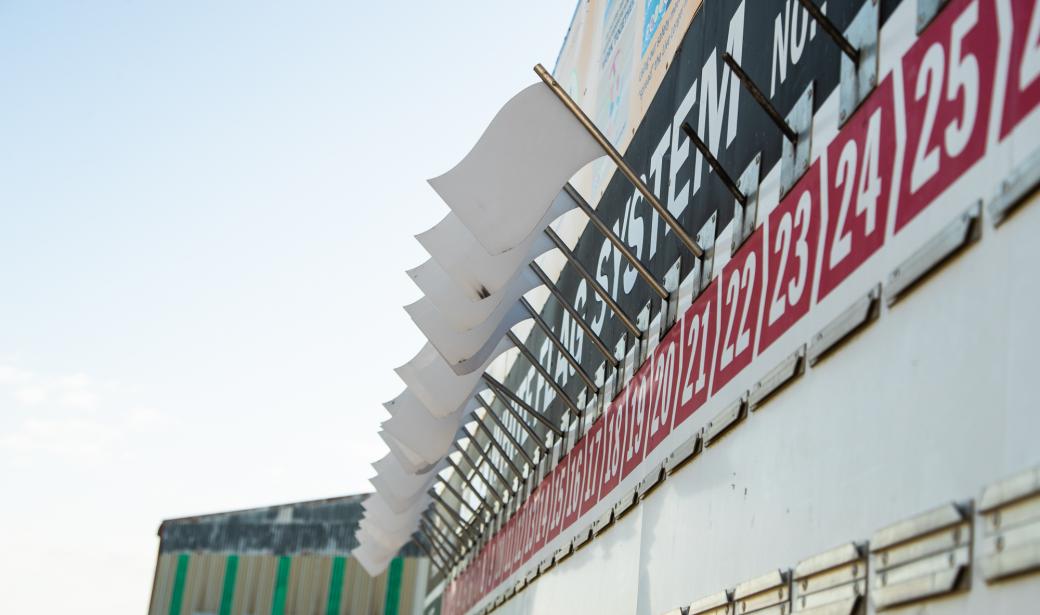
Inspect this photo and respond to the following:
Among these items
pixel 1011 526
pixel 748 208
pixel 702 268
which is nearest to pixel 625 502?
pixel 702 268

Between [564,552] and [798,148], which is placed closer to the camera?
[798,148]

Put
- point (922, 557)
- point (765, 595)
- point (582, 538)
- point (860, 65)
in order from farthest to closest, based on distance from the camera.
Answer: point (582, 538) → point (765, 595) → point (860, 65) → point (922, 557)

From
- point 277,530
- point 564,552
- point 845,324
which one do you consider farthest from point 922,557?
point 277,530

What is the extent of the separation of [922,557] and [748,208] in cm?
210

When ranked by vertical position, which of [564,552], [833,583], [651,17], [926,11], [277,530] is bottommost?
[833,583]

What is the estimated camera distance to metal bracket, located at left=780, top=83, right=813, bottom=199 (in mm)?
4113

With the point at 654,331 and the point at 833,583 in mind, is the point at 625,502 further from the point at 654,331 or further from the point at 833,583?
the point at 833,583

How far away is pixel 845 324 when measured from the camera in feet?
11.4

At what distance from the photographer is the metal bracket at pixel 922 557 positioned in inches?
105

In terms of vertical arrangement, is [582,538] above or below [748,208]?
below

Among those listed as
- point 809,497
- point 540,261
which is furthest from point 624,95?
point 809,497

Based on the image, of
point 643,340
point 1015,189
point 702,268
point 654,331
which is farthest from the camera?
point 643,340

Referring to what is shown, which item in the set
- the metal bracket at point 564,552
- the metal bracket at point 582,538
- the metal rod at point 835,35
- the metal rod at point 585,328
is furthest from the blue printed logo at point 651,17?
the metal rod at point 835,35

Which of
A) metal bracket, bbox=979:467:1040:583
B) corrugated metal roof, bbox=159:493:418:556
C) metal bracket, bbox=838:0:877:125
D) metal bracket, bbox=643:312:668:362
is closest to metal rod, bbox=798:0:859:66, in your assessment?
metal bracket, bbox=838:0:877:125
